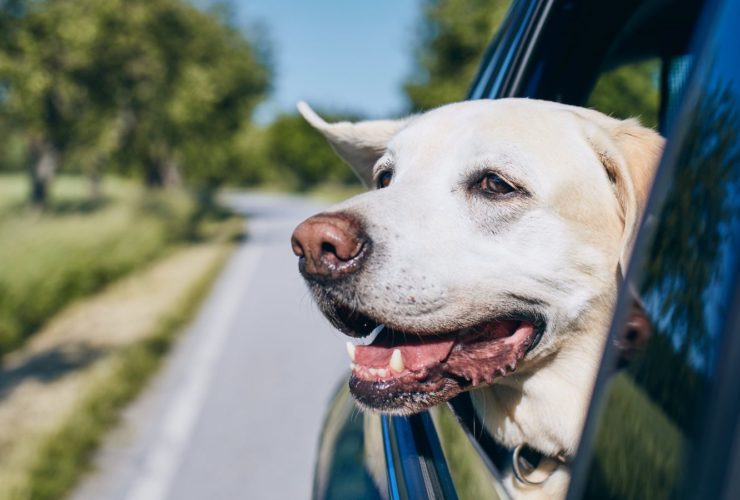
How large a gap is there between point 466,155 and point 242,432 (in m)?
4.18

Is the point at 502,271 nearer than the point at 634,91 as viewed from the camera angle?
Yes

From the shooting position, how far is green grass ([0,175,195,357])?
933cm

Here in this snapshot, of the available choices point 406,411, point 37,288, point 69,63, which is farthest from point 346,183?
point 406,411

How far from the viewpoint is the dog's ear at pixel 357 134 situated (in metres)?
2.67

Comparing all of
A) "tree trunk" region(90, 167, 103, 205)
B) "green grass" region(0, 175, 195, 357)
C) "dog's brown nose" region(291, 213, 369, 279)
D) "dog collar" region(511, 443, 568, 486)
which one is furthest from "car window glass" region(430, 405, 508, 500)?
"tree trunk" region(90, 167, 103, 205)

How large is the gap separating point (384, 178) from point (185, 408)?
4.29m

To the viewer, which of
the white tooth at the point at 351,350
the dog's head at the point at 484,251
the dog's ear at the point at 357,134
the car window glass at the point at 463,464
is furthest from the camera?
the dog's ear at the point at 357,134

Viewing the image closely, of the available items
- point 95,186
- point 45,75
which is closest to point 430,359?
point 45,75

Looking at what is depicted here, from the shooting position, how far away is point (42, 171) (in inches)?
640

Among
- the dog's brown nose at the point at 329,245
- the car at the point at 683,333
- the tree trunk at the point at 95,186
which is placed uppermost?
the tree trunk at the point at 95,186

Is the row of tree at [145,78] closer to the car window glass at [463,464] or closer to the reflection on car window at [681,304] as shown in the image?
the car window glass at [463,464]

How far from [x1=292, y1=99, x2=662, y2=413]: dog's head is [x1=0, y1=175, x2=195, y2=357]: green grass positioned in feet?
23.8

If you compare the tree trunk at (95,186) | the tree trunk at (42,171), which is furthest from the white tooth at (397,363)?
the tree trunk at (95,186)

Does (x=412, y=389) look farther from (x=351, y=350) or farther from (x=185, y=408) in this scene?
(x=185, y=408)
